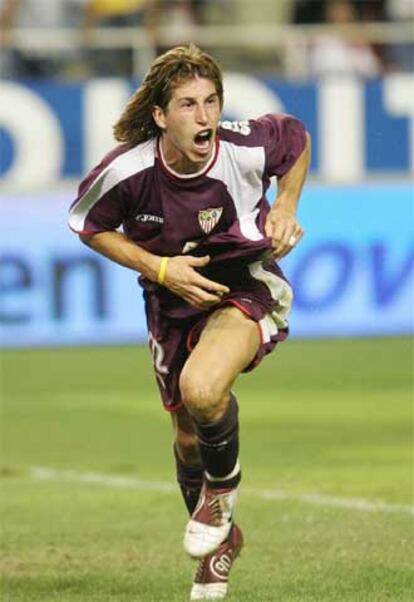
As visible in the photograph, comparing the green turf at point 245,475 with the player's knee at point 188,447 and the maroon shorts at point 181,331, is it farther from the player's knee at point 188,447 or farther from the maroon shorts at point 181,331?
the maroon shorts at point 181,331

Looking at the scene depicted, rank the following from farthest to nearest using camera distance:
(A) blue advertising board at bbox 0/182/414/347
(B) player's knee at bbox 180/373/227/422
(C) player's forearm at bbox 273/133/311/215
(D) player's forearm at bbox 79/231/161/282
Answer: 1. (A) blue advertising board at bbox 0/182/414/347
2. (C) player's forearm at bbox 273/133/311/215
3. (D) player's forearm at bbox 79/231/161/282
4. (B) player's knee at bbox 180/373/227/422

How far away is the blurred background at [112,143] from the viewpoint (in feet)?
66.2

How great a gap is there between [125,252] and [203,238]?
36 centimetres

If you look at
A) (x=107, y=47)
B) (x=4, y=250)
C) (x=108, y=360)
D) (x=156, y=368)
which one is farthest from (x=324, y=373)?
(x=156, y=368)

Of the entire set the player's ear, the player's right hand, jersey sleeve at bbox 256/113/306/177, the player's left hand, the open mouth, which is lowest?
the player's right hand

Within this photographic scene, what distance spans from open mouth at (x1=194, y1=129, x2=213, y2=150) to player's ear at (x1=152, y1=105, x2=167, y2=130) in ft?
0.62

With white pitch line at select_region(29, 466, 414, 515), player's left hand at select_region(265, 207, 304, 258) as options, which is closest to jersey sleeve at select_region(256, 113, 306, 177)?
player's left hand at select_region(265, 207, 304, 258)

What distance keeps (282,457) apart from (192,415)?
Answer: 5404 mm

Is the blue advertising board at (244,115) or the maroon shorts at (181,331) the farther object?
the blue advertising board at (244,115)

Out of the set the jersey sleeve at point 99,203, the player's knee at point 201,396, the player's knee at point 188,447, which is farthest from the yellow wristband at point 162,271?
the player's knee at point 188,447

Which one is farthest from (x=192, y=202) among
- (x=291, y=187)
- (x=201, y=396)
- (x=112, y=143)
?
(x=112, y=143)

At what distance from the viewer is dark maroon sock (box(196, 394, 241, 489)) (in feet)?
25.3

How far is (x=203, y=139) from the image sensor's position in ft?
25.4

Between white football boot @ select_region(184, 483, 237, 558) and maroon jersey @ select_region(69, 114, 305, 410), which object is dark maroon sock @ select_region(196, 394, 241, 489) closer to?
white football boot @ select_region(184, 483, 237, 558)
